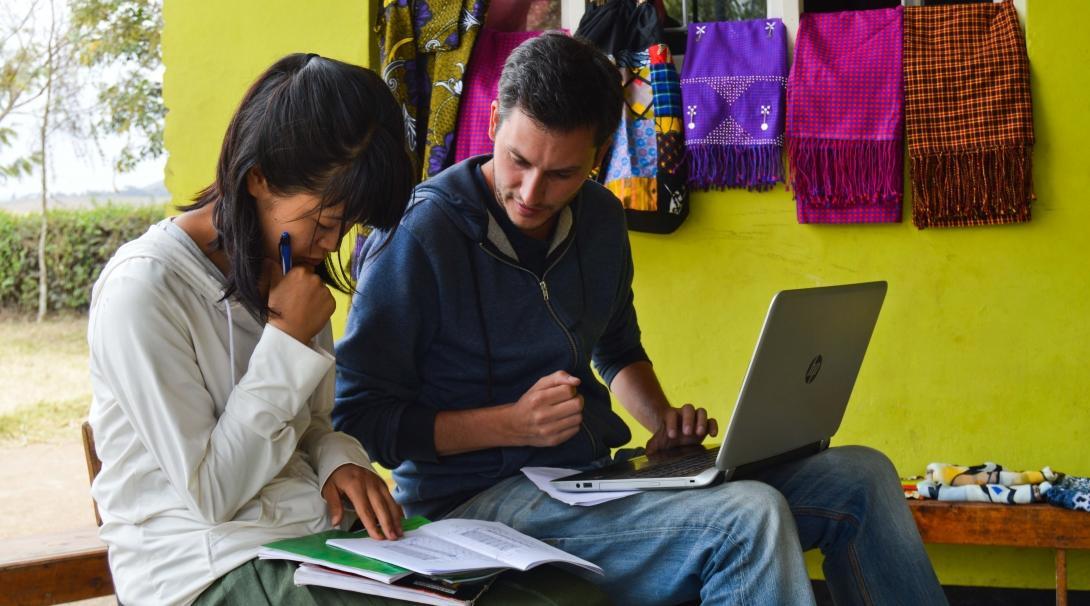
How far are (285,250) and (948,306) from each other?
6.93 feet

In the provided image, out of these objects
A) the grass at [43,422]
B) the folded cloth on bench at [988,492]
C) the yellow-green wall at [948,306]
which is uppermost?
the yellow-green wall at [948,306]

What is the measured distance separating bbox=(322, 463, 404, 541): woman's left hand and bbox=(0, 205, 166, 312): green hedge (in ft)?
27.4

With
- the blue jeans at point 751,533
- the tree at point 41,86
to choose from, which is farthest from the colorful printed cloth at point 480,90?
the tree at point 41,86

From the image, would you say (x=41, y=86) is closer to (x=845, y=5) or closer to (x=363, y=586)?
(x=845, y=5)

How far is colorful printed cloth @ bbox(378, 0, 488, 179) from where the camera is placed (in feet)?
10.3

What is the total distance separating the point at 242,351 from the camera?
1.50 metres

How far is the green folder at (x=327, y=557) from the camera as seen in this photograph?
4.24ft

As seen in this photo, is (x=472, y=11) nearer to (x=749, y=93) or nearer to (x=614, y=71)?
(x=749, y=93)

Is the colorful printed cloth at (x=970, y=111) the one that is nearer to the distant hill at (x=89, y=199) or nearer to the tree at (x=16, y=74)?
the distant hill at (x=89, y=199)

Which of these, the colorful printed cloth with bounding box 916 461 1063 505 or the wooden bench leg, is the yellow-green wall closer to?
the colorful printed cloth with bounding box 916 461 1063 505

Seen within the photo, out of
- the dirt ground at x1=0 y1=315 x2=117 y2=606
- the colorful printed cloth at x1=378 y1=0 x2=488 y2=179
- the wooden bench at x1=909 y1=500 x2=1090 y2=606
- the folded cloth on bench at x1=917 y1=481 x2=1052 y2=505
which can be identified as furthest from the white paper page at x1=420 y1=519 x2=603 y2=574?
the dirt ground at x1=0 y1=315 x2=117 y2=606

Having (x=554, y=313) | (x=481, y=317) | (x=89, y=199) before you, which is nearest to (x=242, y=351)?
(x=481, y=317)

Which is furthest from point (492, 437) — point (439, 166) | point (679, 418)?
point (439, 166)

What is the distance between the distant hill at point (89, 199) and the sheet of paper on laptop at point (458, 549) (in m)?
8.34
